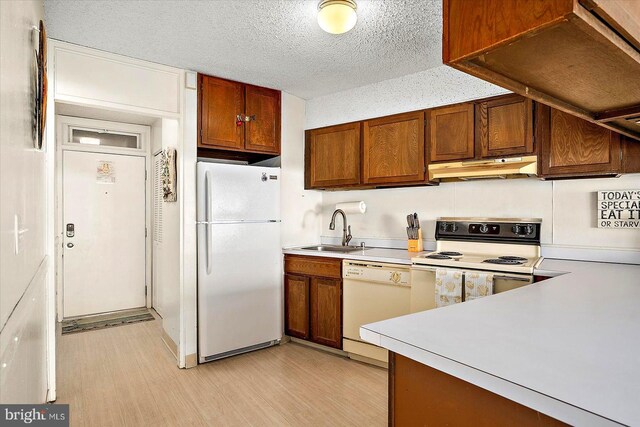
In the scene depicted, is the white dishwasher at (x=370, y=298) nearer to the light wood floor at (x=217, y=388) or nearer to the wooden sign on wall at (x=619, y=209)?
the light wood floor at (x=217, y=388)

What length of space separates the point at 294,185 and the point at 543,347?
124 inches

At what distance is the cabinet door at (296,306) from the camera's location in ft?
11.5

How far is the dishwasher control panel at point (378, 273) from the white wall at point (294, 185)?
87 cm

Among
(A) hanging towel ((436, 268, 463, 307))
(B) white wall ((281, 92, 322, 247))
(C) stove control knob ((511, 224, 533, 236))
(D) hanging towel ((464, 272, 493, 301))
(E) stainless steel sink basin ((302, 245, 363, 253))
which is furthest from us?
(B) white wall ((281, 92, 322, 247))

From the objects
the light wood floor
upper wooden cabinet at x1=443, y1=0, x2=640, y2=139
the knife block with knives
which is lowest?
the light wood floor

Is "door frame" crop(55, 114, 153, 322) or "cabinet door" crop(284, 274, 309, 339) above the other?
"door frame" crop(55, 114, 153, 322)

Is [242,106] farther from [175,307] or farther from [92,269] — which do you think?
[92,269]

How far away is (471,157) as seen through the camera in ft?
9.42

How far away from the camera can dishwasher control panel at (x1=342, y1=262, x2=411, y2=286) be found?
9.46 feet

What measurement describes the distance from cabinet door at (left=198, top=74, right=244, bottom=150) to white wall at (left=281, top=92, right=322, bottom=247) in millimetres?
504

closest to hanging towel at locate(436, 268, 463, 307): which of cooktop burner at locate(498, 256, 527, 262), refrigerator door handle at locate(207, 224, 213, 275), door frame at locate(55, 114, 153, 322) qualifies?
cooktop burner at locate(498, 256, 527, 262)

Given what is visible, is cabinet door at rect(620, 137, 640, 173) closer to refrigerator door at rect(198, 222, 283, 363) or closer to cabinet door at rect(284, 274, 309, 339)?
cabinet door at rect(284, 274, 309, 339)

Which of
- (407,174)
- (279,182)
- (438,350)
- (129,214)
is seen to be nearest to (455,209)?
(407,174)

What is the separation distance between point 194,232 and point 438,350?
8.74 feet
